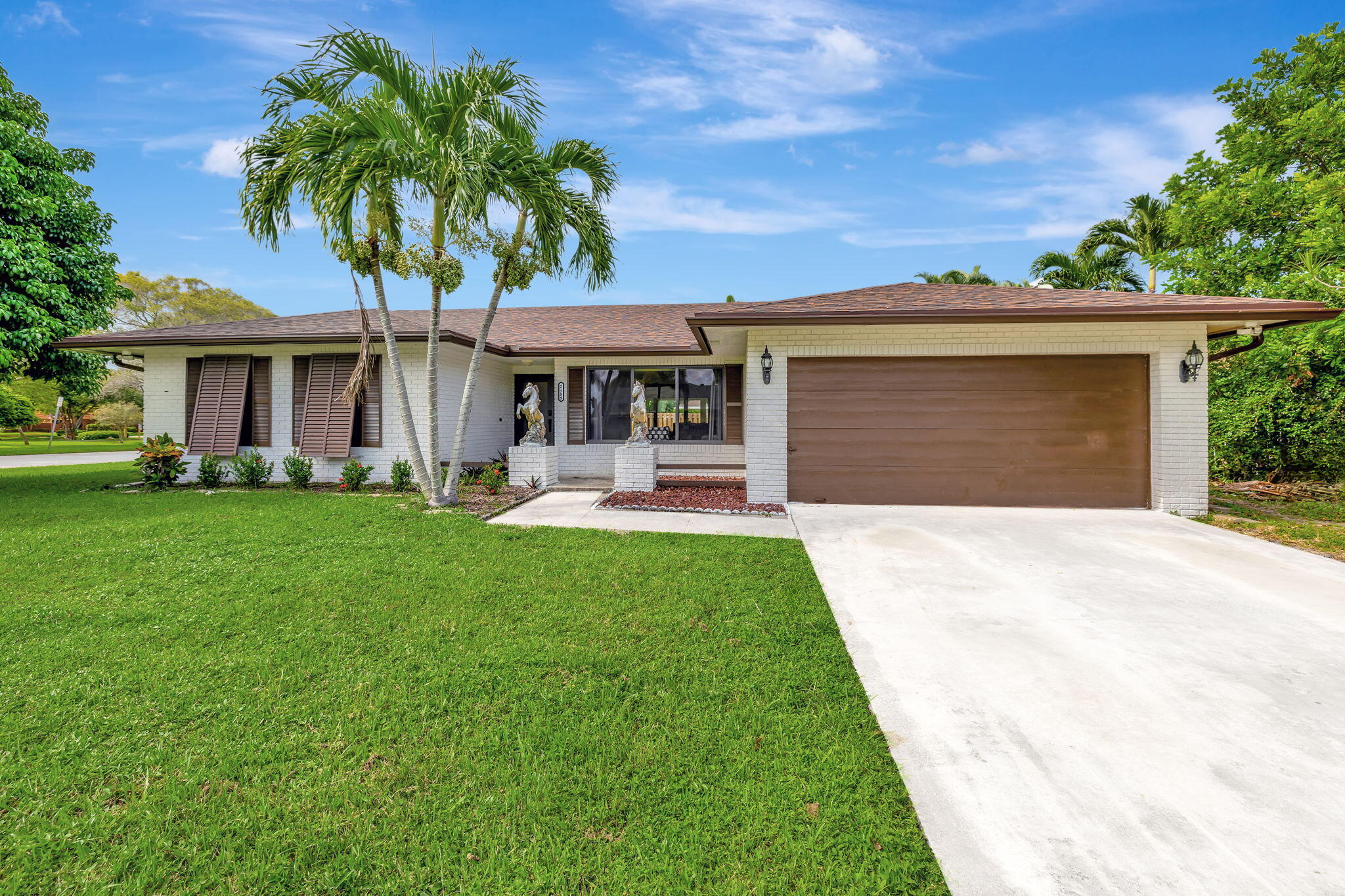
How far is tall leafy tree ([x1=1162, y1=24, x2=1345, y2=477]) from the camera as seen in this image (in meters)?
9.95

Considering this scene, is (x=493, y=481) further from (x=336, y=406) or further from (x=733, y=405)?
(x=733, y=405)

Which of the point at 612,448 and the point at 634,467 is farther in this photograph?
the point at 612,448

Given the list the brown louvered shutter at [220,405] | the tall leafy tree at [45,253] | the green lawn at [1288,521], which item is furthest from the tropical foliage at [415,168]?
the green lawn at [1288,521]

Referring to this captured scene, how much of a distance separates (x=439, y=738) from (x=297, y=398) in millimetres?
10239

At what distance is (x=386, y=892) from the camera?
1.62 m

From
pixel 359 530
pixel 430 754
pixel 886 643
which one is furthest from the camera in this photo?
pixel 359 530

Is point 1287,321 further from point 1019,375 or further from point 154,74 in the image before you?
point 154,74

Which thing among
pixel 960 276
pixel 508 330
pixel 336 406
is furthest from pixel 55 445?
pixel 960 276

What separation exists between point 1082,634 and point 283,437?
39.8 feet

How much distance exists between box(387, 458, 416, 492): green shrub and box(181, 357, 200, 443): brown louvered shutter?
14.9 ft

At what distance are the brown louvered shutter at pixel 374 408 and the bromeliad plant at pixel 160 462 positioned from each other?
3.05 meters

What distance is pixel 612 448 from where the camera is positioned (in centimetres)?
1156

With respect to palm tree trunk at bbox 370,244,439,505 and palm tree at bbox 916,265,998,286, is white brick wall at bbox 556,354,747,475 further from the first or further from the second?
palm tree at bbox 916,265,998,286

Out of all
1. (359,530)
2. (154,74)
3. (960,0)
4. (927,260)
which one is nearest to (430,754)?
(359,530)
